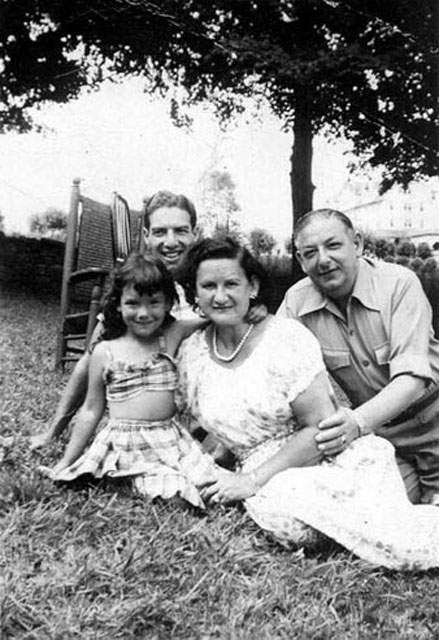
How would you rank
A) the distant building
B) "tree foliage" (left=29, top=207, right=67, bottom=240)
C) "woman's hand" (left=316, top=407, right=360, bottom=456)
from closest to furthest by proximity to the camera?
1. "woman's hand" (left=316, top=407, right=360, bottom=456)
2. the distant building
3. "tree foliage" (left=29, top=207, right=67, bottom=240)

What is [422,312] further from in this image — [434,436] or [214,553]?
[214,553]

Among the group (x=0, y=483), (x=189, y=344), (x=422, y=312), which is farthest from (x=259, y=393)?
(x=0, y=483)

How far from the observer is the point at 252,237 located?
Result: 659 centimetres

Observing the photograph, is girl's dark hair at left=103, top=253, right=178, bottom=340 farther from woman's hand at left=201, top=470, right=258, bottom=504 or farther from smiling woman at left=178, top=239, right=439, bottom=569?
woman's hand at left=201, top=470, right=258, bottom=504

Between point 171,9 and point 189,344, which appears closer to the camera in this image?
point 189,344

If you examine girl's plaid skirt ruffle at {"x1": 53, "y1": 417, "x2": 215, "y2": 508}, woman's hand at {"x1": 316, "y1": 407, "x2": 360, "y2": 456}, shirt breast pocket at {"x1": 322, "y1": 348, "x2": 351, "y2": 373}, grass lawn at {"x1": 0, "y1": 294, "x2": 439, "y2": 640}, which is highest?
shirt breast pocket at {"x1": 322, "y1": 348, "x2": 351, "y2": 373}

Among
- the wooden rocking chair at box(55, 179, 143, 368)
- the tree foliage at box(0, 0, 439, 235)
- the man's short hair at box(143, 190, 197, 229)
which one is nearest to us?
the man's short hair at box(143, 190, 197, 229)

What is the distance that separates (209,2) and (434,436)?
15.4 feet

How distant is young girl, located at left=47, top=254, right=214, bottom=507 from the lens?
2.47 metres

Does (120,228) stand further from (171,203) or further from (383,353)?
(383,353)

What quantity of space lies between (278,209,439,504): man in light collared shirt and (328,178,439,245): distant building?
377 centimetres

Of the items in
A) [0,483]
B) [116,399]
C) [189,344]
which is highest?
[189,344]

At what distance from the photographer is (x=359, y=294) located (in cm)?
261

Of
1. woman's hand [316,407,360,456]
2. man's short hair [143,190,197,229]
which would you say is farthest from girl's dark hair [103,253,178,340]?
woman's hand [316,407,360,456]
